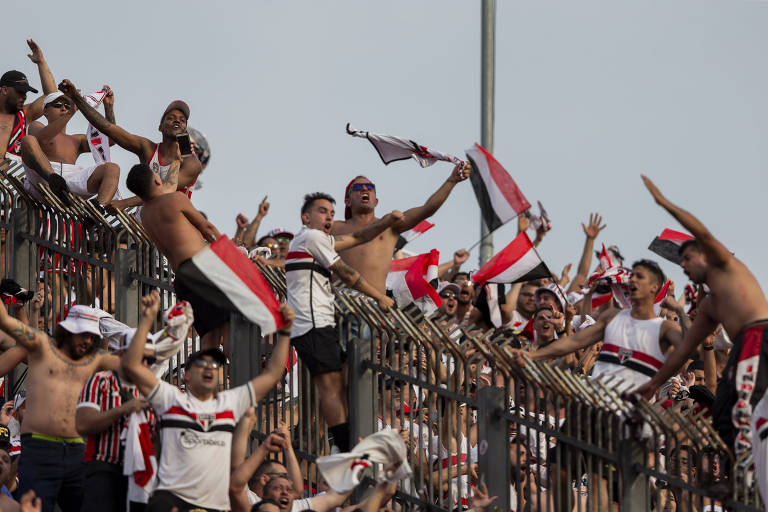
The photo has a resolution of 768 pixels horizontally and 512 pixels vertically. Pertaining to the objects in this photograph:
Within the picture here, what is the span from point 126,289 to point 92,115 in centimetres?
169

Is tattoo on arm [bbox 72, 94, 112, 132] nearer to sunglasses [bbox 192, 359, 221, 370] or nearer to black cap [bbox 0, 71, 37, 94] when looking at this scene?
black cap [bbox 0, 71, 37, 94]

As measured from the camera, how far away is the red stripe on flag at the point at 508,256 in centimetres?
1622

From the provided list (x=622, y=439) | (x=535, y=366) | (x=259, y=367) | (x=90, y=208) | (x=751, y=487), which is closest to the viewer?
(x=751, y=487)

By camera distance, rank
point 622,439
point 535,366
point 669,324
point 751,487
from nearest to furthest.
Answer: point 751,487 → point 622,439 → point 535,366 → point 669,324

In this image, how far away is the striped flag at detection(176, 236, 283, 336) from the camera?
11180 mm

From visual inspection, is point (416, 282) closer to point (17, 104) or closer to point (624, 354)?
point (624, 354)

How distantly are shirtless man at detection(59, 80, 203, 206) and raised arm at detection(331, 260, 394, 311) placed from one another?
2.74m

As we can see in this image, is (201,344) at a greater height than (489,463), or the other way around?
(201,344)

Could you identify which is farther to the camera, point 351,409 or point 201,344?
point 201,344

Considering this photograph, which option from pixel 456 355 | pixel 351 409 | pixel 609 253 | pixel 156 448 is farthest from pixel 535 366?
pixel 609 253

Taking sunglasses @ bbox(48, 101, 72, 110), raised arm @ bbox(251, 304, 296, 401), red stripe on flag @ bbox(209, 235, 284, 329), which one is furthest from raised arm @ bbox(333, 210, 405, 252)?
sunglasses @ bbox(48, 101, 72, 110)

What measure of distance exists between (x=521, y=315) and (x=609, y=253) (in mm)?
1786

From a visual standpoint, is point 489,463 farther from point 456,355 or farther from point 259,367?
point 259,367

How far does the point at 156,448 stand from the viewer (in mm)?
11453
